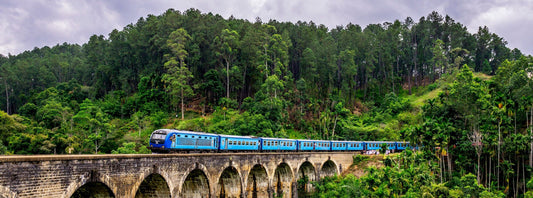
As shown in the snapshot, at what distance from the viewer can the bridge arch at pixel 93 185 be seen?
1400 cm

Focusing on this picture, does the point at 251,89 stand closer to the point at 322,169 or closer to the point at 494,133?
the point at 322,169

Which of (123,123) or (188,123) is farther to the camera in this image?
(123,123)

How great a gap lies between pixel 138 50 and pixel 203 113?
57.5ft

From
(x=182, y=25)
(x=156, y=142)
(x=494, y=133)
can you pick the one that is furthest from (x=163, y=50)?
(x=494, y=133)

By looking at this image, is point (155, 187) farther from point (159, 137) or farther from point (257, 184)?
point (257, 184)

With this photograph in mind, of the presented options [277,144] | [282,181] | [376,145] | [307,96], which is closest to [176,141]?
[277,144]

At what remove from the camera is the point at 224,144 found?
27.1 metres

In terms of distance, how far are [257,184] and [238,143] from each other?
5239mm

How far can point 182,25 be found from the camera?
56.6 m

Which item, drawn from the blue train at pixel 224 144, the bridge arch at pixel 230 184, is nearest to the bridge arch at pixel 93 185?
the blue train at pixel 224 144

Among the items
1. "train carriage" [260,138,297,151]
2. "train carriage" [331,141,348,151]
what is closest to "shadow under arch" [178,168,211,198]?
"train carriage" [260,138,297,151]

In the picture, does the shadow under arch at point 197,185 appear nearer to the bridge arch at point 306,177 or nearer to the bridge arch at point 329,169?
the bridge arch at point 306,177

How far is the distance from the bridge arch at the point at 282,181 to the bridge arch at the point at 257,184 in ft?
11.4

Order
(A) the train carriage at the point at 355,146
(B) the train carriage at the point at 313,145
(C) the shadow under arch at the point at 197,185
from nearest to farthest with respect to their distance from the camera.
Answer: (C) the shadow under arch at the point at 197,185 → (B) the train carriage at the point at 313,145 → (A) the train carriage at the point at 355,146
